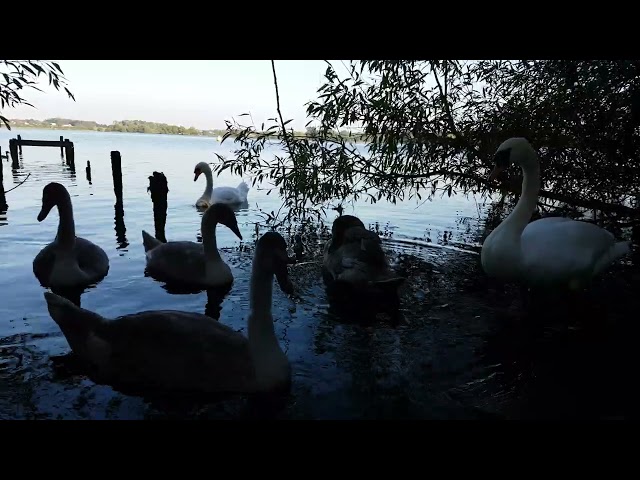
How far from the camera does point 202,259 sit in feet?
23.6

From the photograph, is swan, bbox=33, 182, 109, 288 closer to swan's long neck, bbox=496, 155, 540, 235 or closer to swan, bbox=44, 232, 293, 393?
swan, bbox=44, 232, 293, 393

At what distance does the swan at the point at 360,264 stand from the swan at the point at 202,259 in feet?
5.26

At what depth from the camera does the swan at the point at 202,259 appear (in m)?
6.95

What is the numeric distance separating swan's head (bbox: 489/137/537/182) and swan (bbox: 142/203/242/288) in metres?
4.01

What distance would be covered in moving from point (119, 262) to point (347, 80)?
5.55m

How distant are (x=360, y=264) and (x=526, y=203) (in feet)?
8.62

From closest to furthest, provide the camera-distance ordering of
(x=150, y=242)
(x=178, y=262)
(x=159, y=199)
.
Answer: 1. (x=178, y=262)
2. (x=150, y=242)
3. (x=159, y=199)

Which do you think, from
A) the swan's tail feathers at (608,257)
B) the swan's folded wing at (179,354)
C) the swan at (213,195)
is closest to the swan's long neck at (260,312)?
the swan's folded wing at (179,354)

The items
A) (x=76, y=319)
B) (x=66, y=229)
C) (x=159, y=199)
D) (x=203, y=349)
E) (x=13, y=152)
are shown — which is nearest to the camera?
(x=203, y=349)

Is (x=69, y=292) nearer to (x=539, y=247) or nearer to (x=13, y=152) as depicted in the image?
(x=539, y=247)

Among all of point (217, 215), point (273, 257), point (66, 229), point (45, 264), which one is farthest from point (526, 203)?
point (45, 264)
